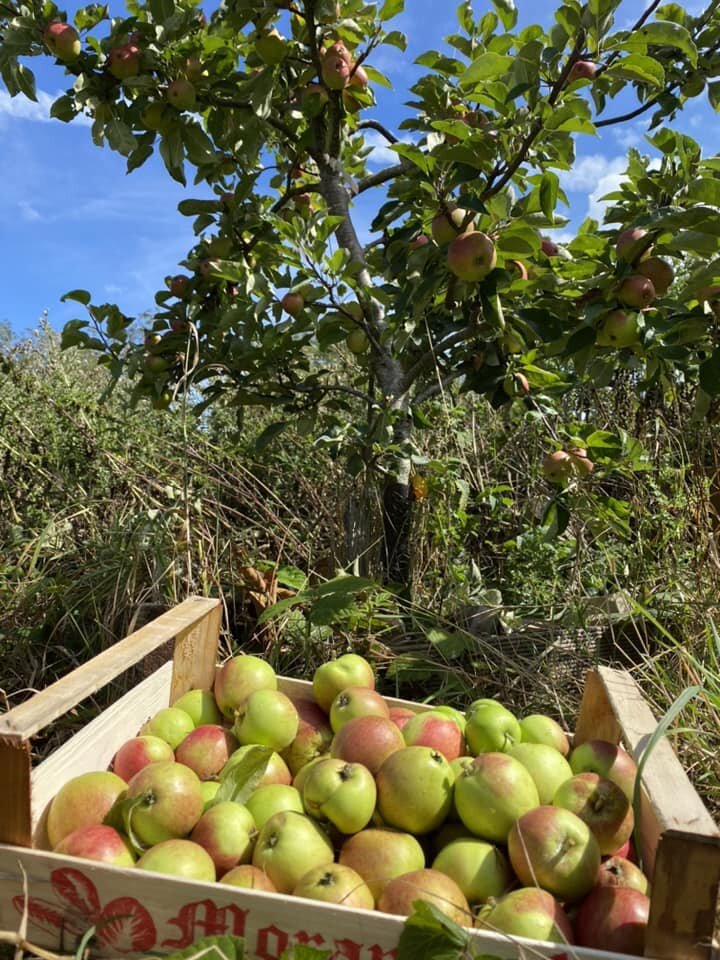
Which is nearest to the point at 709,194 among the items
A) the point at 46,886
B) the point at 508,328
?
the point at 508,328

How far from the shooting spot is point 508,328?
214cm

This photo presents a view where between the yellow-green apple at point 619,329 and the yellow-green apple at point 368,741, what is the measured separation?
43.4 inches

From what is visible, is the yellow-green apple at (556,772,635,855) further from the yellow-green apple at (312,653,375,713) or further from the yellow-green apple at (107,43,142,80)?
the yellow-green apple at (107,43,142,80)

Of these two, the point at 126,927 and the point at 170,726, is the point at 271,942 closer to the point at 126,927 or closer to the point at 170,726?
the point at 126,927

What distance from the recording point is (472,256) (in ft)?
5.82

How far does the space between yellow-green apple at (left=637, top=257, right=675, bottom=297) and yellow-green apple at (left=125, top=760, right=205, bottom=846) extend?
1555 mm

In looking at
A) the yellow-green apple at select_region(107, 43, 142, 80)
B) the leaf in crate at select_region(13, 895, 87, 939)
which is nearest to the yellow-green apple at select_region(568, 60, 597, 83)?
the yellow-green apple at select_region(107, 43, 142, 80)


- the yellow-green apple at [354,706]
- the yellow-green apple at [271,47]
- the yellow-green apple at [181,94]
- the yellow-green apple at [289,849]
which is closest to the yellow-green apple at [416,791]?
the yellow-green apple at [289,849]

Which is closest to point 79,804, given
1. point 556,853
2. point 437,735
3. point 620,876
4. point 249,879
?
point 249,879

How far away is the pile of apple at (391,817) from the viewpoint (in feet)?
3.58

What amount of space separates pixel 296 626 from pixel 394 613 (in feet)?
1.18

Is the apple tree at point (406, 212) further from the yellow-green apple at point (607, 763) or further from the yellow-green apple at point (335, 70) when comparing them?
the yellow-green apple at point (607, 763)

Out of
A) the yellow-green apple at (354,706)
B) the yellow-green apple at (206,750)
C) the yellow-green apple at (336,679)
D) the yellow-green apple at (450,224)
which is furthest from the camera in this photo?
the yellow-green apple at (450,224)

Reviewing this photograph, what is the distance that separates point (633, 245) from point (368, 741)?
1.32 meters
